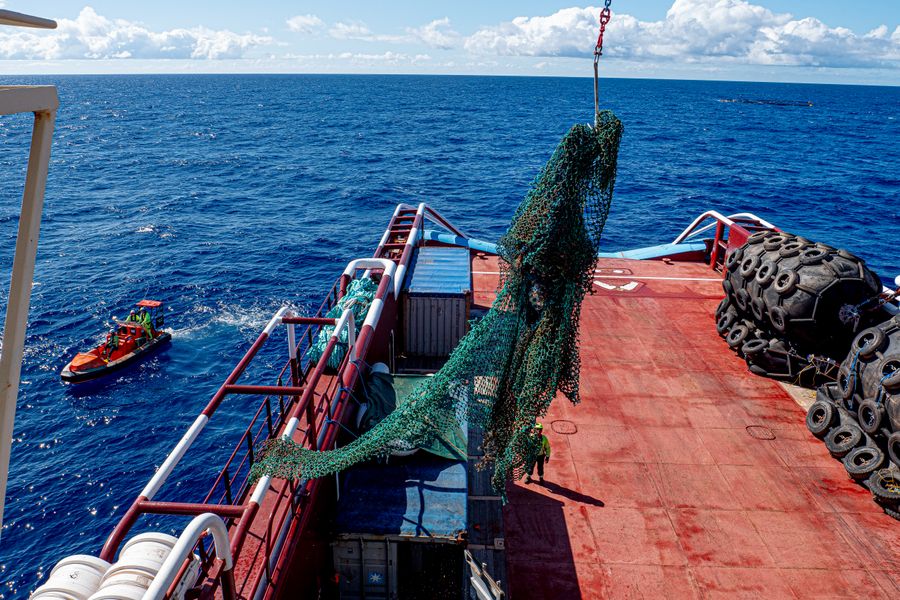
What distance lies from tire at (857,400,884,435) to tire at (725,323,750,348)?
5272mm

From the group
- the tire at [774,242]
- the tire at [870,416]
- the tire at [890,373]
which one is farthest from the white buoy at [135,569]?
the tire at [774,242]

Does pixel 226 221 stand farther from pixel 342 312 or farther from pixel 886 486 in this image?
pixel 886 486

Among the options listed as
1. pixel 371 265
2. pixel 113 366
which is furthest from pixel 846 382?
pixel 113 366

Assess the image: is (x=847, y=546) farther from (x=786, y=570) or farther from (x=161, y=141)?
(x=161, y=141)

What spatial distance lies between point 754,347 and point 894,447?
596cm

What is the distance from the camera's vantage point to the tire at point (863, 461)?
46.4ft

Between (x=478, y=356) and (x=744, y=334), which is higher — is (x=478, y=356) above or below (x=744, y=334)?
above

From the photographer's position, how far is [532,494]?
1405 centimetres

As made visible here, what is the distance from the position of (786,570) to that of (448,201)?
5859 centimetres

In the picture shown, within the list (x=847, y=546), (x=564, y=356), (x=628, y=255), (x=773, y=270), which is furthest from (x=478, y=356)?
(x=628, y=255)

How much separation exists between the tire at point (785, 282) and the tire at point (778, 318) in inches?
19.5

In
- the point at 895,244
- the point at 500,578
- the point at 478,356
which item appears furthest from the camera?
the point at 895,244

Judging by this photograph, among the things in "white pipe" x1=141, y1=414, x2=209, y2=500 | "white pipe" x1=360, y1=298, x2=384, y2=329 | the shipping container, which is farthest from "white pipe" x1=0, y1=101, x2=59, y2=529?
the shipping container

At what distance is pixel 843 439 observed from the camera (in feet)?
50.1
